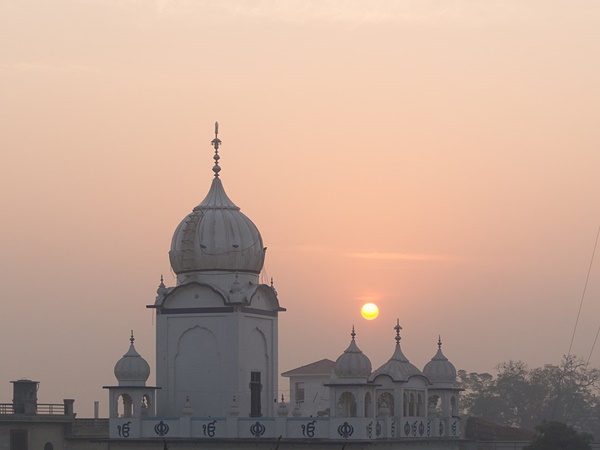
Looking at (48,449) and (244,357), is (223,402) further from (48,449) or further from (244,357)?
(48,449)

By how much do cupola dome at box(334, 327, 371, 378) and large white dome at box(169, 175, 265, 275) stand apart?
21.0ft

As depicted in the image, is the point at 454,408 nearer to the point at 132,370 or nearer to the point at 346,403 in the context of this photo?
the point at 346,403

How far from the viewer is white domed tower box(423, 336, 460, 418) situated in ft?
219

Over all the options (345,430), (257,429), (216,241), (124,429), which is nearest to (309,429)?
(345,430)

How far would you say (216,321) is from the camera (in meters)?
61.3

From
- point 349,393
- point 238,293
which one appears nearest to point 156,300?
point 238,293

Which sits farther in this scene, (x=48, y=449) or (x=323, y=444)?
(x=48, y=449)

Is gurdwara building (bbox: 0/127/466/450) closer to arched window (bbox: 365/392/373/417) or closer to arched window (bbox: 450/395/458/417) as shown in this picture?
arched window (bbox: 365/392/373/417)

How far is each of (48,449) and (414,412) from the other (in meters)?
17.0

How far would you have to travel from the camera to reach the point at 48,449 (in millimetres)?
68562

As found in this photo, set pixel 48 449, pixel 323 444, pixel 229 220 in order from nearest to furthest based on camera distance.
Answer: pixel 323 444 → pixel 229 220 → pixel 48 449

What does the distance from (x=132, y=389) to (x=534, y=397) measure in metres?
92.4

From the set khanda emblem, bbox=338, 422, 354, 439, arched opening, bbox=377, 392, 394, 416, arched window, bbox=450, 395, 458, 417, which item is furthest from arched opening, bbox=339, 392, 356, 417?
arched window, bbox=450, 395, 458, 417

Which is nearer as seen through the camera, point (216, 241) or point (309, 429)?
point (309, 429)
